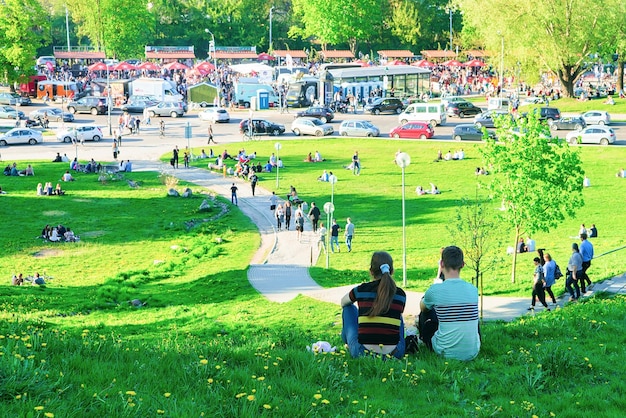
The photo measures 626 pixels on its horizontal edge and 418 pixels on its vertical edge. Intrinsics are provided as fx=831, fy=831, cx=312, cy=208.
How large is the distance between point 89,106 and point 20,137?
15614 millimetres

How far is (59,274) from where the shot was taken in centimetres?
2755

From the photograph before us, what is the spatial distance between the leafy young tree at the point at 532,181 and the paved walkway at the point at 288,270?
216 cm

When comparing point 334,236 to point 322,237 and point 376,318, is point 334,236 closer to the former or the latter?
point 322,237

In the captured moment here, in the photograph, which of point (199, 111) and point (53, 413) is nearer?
point (53, 413)

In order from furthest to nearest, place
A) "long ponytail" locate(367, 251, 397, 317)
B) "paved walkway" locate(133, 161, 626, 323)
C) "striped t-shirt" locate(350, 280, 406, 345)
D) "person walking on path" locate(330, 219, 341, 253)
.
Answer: "person walking on path" locate(330, 219, 341, 253)
"paved walkway" locate(133, 161, 626, 323)
"striped t-shirt" locate(350, 280, 406, 345)
"long ponytail" locate(367, 251, 397, 317)

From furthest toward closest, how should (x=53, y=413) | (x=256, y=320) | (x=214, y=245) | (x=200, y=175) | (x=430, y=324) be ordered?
1. (x=200, y=175)
2. (x=214, y=245)
3. (x=256, y=320)
4. (x=430, y=324)
5. (x=53, y=413)

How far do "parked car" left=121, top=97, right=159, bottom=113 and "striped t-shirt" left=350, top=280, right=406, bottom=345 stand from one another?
6439 cm

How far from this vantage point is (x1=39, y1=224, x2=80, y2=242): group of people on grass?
31969 millimetres

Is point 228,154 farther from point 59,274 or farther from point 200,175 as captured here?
point 59,274

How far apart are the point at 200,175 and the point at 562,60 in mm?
34466

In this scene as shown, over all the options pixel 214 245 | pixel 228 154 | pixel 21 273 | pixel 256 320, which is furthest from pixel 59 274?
pixel 228 154

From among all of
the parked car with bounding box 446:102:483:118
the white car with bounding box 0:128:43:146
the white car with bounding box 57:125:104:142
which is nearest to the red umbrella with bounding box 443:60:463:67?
the parked car with bounding box 446:102:483:118

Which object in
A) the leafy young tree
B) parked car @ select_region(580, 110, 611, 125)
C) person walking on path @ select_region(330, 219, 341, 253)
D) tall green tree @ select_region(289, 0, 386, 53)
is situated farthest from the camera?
tall green tree @ select_region(289, 0, 386, 53)

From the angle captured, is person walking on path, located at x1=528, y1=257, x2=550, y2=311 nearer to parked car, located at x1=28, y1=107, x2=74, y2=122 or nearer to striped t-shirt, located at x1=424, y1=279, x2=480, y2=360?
striped t-shirt, located at x1=424, y1=279, x2=480, y2=360
